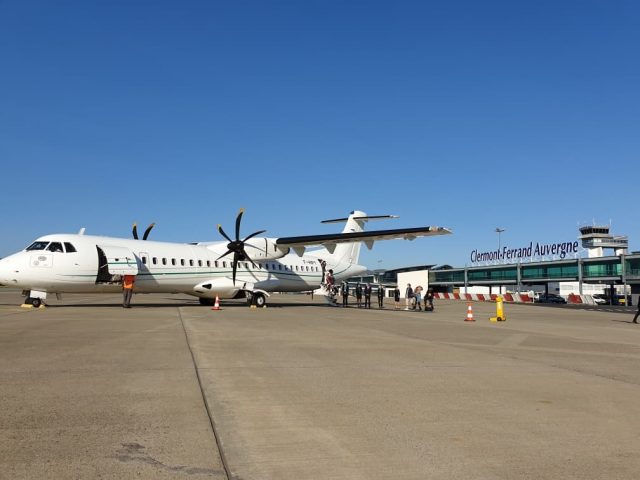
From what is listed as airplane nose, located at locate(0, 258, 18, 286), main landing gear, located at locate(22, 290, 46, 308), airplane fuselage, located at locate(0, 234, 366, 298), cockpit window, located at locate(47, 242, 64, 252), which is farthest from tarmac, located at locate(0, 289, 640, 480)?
main landing gear, located at locate(22, 290, 46, 308)

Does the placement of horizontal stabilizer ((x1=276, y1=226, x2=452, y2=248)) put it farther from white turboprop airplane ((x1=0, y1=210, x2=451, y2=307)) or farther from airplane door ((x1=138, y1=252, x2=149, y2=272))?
airplane door ((x1=138, y1=252, x2=149, y2=272))

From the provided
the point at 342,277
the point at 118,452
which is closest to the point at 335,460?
the point at 118,452

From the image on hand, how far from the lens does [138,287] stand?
23.6 metres

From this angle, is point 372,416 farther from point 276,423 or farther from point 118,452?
point 118,452

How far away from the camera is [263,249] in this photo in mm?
28078

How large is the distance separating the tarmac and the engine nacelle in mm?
17259

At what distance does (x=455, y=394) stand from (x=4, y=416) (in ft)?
15.4

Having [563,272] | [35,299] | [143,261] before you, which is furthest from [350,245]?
[563,272]

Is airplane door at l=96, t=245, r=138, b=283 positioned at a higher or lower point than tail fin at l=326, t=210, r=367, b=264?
lower

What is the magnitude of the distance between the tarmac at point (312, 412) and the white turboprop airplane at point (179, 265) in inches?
469

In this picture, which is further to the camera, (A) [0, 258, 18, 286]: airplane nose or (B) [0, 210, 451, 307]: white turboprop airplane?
(B) [0, 210, 451, 307]: white turboprop airplane

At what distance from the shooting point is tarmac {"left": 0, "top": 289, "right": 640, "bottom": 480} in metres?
3.74

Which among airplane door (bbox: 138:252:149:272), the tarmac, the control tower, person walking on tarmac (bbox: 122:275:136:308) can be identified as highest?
the control tower

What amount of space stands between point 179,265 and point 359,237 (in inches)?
353
